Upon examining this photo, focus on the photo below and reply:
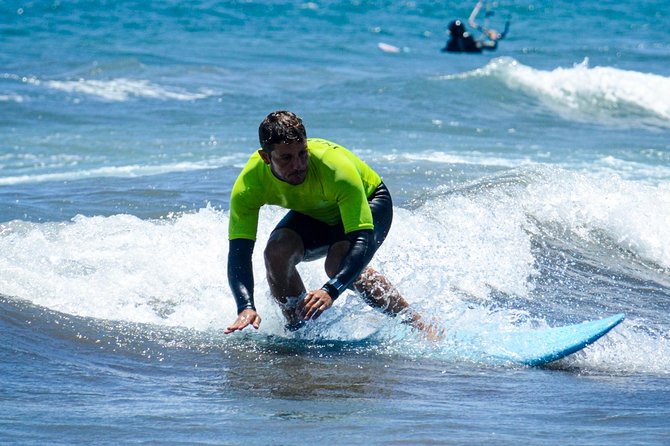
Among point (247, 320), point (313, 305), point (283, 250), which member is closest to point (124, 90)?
point (283, 250)

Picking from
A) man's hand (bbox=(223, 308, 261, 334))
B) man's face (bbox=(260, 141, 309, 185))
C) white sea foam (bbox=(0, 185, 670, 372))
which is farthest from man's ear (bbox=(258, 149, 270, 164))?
white sea foam (bbox=(0, 185, 670, 372))

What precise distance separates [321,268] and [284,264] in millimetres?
1818

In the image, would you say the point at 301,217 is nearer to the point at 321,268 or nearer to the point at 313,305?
the point at 313,305

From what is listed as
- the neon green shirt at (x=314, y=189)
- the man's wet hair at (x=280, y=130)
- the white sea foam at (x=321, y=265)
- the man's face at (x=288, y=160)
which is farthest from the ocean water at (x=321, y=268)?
the man's wet hair at (x=280, y=130)

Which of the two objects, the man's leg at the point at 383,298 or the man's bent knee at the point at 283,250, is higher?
the man's bent knee at the point at 283,250

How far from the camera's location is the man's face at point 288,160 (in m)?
4.84

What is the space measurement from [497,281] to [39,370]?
3532 mm

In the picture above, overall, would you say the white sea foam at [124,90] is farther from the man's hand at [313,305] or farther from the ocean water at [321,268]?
the man's hand at [313,305]

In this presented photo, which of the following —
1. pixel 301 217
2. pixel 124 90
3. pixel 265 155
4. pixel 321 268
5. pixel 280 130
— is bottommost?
pixel 124 90

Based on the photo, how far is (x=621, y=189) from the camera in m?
9.86

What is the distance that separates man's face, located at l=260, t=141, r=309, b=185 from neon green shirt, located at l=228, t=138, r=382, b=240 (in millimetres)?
116

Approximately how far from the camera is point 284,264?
5367mm

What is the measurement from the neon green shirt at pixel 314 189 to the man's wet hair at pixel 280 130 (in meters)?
0.27

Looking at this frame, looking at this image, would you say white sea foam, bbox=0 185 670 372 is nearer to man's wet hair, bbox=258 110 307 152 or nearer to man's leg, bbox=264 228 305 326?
man's leg, bbox=264 228 305 326
